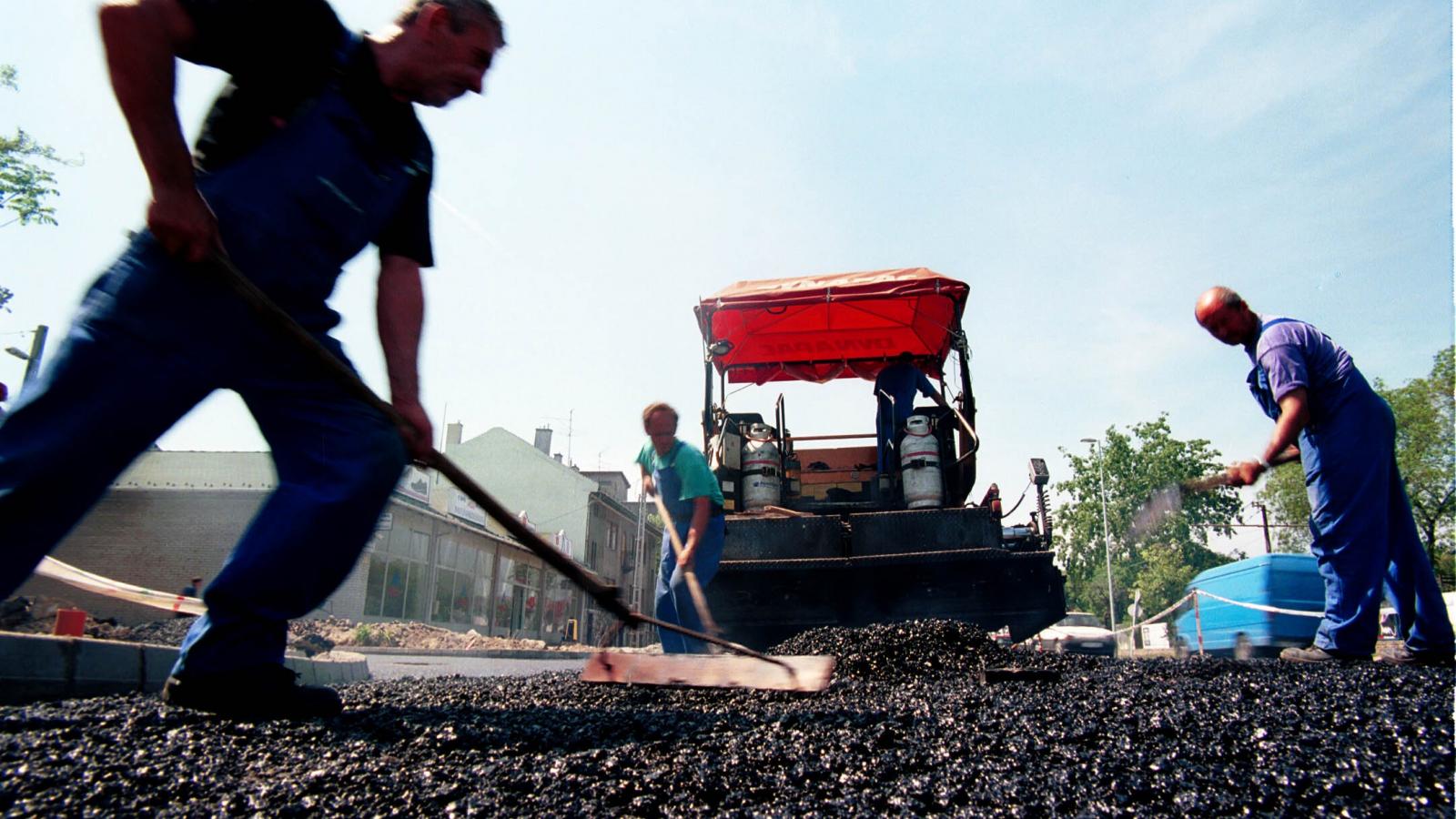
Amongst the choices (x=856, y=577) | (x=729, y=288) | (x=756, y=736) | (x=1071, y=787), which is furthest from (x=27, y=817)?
(x=729, y=288)

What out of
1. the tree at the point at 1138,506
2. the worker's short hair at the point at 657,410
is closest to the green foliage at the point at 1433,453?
the tree at the point at 1138,506

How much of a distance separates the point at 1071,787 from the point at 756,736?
67 cm

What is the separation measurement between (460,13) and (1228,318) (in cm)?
354

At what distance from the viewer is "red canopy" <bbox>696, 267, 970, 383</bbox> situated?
7.38 meters

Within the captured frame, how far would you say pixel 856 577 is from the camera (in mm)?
6246

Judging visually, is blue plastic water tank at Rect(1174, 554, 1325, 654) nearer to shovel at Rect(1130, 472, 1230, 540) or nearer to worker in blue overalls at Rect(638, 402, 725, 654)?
shovel at Rect(1130, 472, 1230, 540)

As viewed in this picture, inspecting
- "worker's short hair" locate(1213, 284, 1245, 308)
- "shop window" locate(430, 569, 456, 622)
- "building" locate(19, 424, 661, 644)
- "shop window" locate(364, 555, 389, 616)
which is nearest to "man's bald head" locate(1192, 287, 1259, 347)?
"worker's short hair" locate(1213, 284, 1245, 308)

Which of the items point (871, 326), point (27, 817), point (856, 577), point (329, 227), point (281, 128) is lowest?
point (27, 817)

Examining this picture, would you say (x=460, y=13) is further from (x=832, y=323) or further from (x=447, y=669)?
(x=447, y=669)

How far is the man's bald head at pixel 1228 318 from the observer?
381 cm

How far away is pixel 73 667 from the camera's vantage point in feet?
8.46

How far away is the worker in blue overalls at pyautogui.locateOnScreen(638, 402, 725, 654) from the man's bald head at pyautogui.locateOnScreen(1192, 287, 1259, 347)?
2839 millimetres

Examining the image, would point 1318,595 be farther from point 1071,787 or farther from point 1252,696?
point 1071,787

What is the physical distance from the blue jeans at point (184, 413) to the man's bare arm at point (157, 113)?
0.28 feet
